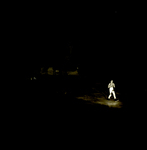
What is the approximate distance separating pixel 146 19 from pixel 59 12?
876cm

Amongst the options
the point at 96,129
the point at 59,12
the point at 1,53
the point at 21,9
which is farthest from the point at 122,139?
the point at 59,12

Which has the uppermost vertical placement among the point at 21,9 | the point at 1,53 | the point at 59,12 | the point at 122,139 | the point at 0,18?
the point at 59,12

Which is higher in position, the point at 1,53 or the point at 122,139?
the point at 1,53

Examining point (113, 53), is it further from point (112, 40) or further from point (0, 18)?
point (0, 18)

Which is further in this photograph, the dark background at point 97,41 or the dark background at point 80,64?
the dark background at point 97,41

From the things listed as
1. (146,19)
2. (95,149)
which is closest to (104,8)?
(146,19)

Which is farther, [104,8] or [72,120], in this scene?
[104,8]

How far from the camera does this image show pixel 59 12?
15930 millimetres

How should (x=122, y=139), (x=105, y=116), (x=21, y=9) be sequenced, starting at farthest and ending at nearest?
1. (x=21, y=9)
2. (x=105, y=116)
3. (x=122, y=139)

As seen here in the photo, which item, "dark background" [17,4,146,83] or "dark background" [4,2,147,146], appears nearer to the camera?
"dark background" [4,2,147,146]

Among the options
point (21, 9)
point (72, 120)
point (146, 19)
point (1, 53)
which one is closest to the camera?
point (72, 120)

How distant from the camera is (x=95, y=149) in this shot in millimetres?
5371

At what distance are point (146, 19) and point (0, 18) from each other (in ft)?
45.6

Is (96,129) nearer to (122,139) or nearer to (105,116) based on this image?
(122,139)
